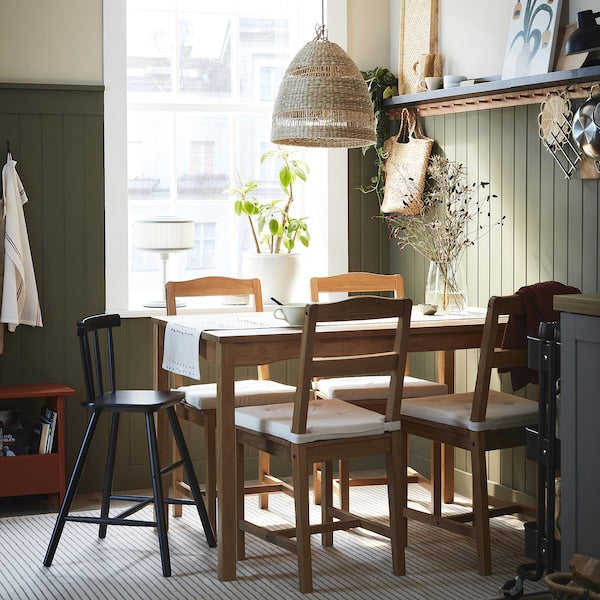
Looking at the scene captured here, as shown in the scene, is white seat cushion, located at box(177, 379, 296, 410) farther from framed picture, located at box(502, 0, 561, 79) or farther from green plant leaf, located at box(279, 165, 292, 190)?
framed picture, located at box(502, 0, 561, 79)

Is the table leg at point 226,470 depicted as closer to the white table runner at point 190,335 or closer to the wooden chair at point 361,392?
the white table runner at point 190,335

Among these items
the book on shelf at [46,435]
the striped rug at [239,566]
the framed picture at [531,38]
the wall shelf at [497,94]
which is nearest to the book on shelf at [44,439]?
the book on shelf at [46,435]

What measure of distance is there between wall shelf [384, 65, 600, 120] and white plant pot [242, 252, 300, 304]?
930mm

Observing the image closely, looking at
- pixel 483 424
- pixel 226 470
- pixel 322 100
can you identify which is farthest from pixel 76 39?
pixel 483 424

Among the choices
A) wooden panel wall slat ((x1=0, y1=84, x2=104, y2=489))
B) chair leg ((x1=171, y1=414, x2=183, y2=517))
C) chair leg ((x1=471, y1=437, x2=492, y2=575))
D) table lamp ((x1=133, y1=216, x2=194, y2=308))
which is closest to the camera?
chair leg ((x1=471, y1=437, x2=492, y2=575))

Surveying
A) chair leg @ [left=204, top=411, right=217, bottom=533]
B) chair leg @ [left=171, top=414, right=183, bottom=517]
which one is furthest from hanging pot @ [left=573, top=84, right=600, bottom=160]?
chair leg @ [left=171, top=414, right=183, bottom=517]

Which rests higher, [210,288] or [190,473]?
[210,288]

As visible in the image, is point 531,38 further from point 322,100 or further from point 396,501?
point 396,501

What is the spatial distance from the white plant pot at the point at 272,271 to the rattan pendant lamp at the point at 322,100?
1.27 m

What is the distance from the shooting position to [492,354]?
3.62 meters

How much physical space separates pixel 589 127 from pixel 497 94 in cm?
80

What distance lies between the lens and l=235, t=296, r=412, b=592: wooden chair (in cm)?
348

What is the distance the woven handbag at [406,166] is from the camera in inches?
196

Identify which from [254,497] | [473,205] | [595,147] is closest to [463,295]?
[473,205]
